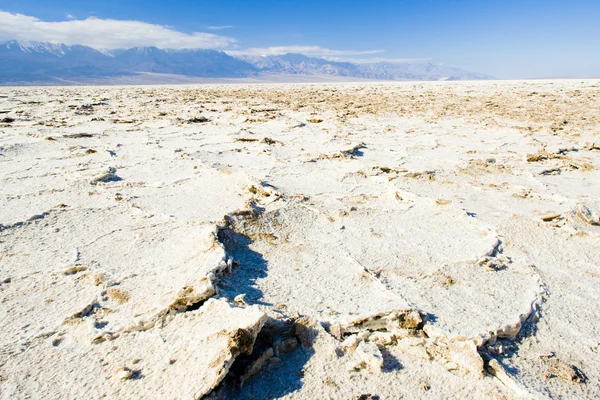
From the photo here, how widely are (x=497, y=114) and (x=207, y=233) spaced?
7.78m

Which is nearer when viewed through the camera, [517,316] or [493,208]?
[517,316]

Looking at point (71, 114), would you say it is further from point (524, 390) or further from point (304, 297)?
point (524, 390)

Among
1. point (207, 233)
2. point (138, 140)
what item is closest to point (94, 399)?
point (207, 233)

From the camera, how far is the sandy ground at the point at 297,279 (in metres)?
1.29

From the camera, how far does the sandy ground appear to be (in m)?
1.29

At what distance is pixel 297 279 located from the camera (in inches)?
73.6

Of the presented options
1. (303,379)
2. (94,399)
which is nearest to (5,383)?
(94,399)

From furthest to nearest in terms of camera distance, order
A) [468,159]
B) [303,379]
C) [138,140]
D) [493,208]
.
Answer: [138,140], [468,159], [493,208], [303,379]

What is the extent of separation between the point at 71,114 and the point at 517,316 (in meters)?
8.70

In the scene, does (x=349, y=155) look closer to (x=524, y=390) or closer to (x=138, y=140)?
(x=138, y=140)

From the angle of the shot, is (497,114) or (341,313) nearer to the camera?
(341,313)

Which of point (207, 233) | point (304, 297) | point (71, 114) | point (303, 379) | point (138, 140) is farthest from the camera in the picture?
point (71, 114)

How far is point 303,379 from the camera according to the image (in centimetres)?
129

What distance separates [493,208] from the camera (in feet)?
9.37
